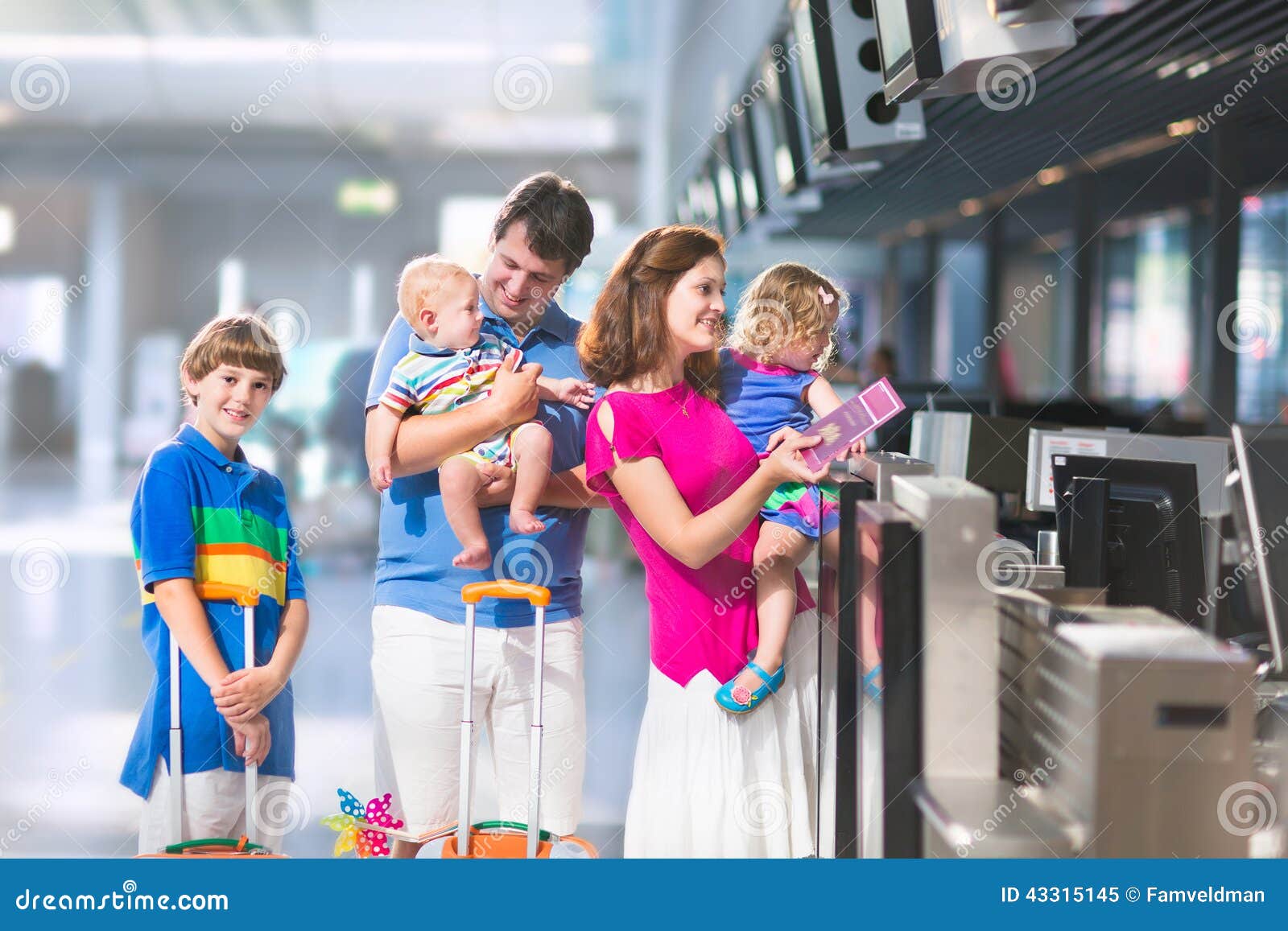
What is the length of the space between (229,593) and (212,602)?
0.04 meters

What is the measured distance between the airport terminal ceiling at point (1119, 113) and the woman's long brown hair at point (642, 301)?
2.02 meters

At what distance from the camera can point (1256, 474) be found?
8.42 feet

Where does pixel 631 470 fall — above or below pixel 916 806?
above

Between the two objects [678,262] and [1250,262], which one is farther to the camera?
[1250,262]

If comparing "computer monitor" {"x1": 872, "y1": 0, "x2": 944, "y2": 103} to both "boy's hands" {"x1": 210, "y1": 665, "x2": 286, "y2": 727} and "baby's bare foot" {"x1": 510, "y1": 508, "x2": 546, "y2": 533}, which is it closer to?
"baby's bare foot" {"x1": 510, "y1": 508, "x2": 546, "y2": 533}

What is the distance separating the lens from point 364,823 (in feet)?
7.65

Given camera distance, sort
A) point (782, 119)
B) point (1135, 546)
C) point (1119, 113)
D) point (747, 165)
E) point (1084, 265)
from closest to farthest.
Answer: point (1135, 546)
point (782, 119)
point (1119, 113)
point (747, 165)
point (1084, 265)

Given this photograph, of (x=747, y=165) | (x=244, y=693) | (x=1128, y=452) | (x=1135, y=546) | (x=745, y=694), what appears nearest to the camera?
(x=745, y=694)

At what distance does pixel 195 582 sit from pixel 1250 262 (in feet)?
33.9

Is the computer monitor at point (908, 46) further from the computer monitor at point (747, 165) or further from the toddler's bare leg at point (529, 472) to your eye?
the computer monitor at point (747, 165)

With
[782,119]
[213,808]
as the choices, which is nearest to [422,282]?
[213,808]

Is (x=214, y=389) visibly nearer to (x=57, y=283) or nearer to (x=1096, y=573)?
(x=1096, y=573)

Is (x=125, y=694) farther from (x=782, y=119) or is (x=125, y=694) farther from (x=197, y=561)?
(x=782, y=119)
